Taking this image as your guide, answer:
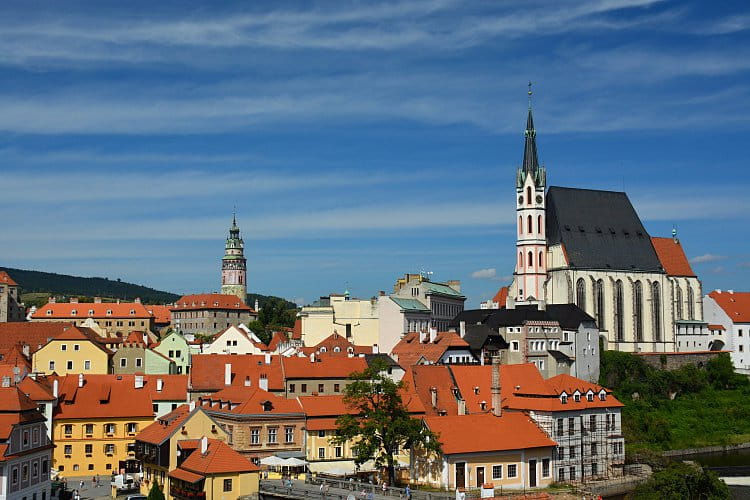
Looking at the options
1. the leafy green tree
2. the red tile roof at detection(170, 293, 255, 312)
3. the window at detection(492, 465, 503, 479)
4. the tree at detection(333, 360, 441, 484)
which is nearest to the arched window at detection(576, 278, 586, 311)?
the window at detection(492, 465, 503, 479)

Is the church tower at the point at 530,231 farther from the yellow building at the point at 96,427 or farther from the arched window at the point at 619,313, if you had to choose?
the yellow building at the point at 96,427

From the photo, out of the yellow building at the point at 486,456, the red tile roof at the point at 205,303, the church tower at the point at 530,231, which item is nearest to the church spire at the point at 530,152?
the church tower at the point at 530,231

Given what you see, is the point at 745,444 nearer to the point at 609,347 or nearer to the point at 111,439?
the point at 609,347

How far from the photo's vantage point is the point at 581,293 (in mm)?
112000

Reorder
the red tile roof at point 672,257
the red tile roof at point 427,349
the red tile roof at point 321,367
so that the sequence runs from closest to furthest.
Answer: the red tile roof at point 321,367, the red tile roof at point 427,349, the red tile roof at point 672,257

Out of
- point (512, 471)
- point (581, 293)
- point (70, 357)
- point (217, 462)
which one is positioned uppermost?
point (581, 293)

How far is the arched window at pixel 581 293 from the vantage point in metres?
112

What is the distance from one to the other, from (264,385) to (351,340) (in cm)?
4512

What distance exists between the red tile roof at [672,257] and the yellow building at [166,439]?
7360 cm

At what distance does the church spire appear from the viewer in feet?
379

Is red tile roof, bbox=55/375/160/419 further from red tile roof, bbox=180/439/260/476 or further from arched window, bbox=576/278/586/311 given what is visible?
arched window, bbox=576/278/586/311

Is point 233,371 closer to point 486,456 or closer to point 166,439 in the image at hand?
point 166,439

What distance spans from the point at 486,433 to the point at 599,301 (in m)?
54.6

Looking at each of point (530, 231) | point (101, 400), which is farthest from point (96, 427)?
point (530, 231)
